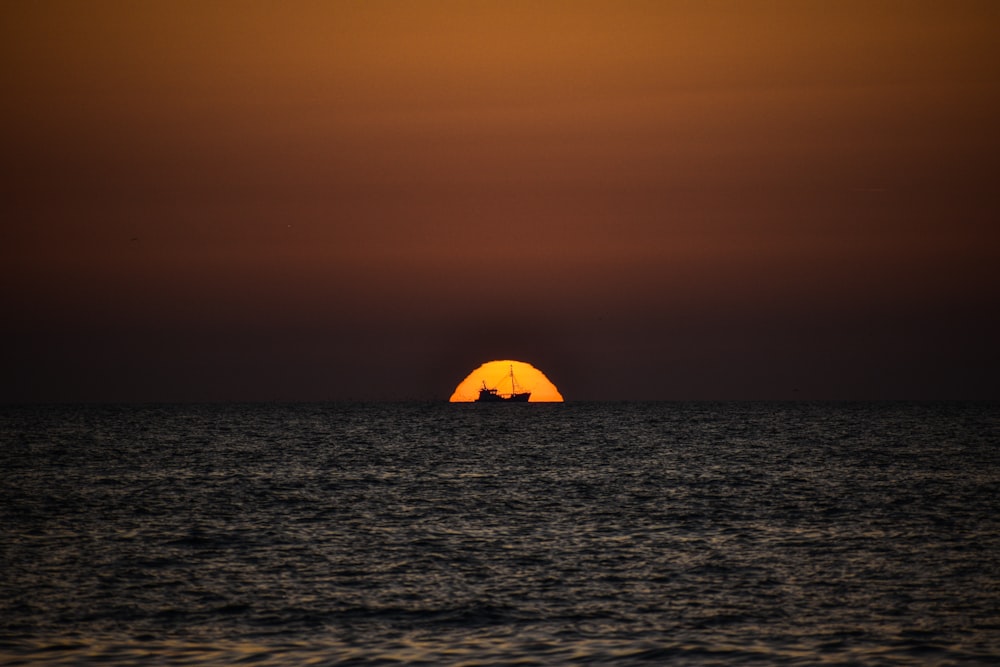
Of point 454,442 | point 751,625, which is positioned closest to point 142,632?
point 751,625

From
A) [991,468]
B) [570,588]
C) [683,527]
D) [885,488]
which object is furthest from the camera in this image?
[991,468]

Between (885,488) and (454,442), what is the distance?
214ft

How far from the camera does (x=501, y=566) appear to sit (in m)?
34.8

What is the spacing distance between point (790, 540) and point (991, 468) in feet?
143

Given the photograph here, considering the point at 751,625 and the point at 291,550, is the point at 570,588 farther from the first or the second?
the point at 291,550

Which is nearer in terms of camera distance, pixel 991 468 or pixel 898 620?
pixel 898 620

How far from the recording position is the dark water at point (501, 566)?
2469 cm

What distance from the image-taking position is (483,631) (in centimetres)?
2584

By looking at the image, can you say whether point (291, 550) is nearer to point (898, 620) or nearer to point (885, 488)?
point (898, 620)

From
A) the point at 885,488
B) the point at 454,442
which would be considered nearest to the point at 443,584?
the point at 885,488

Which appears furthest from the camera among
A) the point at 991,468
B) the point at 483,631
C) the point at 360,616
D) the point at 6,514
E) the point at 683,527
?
the point at 991,468

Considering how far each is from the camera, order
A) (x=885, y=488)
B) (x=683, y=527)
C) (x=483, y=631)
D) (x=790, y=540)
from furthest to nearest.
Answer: (x=885, y=488), (x=683, y=527), (x=790, y=540), (x=483, y=631)

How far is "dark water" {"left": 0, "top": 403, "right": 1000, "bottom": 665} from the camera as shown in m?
24.7

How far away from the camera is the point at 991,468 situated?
78125 mm
